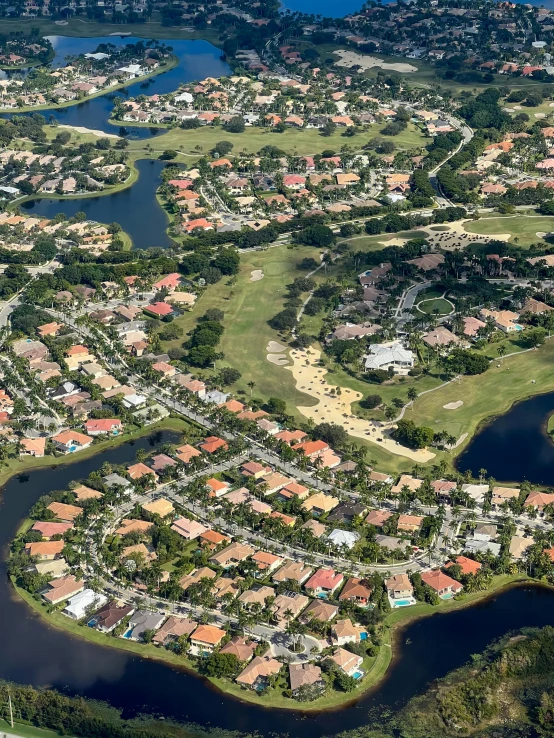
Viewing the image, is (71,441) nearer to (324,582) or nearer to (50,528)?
(50,528)

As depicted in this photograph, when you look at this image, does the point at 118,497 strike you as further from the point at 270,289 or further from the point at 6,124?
the point at 6,124

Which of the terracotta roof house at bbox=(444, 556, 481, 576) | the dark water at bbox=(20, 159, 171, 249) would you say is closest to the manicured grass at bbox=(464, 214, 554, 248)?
the dark water at bbox=(20, 159, 171, 249)

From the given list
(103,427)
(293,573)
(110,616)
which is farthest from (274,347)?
(110,616)

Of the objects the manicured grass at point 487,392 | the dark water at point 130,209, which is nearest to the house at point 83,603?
the manicured grass at point 487,392

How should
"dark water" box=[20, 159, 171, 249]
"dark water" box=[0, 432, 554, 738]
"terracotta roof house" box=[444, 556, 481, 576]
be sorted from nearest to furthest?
1. "dark water" box=[0, 432, 554, 738]
2. "terracotta roof house" box=[444, 556, 481, 576]
3. "dark water" box=[20, 159, 171, 249]

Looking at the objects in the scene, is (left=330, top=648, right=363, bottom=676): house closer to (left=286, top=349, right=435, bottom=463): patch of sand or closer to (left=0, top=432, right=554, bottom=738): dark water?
(left=0, top=432, right=554, bottom=738): dark water

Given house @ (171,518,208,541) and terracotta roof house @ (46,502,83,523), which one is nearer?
house @ (171,518,208,541)
